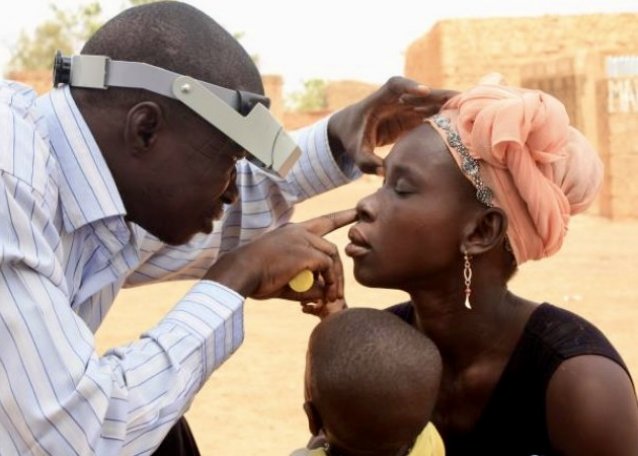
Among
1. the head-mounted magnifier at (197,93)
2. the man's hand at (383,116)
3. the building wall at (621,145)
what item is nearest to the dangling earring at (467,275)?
the man's hand at (383,116)

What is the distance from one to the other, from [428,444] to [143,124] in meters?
1.05

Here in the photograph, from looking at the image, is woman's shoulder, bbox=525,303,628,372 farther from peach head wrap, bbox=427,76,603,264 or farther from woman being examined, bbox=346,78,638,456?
peach head wrap, bbox=427,76,603,264

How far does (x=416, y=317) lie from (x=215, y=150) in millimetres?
816

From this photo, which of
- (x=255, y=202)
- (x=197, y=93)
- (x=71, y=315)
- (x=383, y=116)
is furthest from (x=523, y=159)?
(x=71, y=315)

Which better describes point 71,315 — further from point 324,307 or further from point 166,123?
point 324,307

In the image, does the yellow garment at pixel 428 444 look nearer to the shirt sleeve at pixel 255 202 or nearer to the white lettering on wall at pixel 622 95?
the shirt sleeve at pixel 255 202

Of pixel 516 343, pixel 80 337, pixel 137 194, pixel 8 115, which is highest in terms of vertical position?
pixel 8 115

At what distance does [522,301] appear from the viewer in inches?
113

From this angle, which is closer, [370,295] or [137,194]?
[137,194]

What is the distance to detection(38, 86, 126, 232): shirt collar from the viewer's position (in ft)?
8.05

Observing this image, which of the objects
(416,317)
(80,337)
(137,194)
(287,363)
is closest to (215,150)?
(137,194)

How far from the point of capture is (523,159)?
262cm

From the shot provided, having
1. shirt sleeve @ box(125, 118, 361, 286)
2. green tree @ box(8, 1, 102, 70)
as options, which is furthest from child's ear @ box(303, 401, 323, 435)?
green tree @ box(8, 1, 102, 70)

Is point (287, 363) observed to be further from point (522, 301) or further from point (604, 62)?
point (604, 62)
